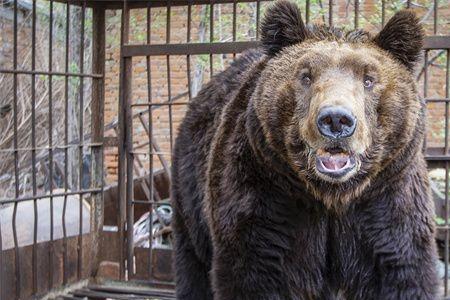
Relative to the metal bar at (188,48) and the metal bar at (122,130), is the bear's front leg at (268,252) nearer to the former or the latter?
the metal bar at (188,48)

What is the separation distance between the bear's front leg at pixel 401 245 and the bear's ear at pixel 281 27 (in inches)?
35.3

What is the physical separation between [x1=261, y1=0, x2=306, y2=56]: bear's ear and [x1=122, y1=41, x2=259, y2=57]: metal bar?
1812mm

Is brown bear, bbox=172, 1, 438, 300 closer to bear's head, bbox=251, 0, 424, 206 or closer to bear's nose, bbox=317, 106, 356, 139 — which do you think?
bear's head, bbox=251, 0, 424, 206

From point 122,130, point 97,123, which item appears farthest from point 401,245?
point 97,123

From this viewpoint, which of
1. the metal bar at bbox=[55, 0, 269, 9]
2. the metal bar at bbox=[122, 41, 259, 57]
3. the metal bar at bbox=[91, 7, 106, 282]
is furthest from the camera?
the metal bar at bbox=[91, 7, 106, 282]

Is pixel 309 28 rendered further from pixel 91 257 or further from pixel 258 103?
pixel 91 257

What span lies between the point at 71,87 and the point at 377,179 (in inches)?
331

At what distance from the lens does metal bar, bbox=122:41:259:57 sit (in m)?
5.86

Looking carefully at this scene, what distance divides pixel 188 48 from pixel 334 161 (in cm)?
288

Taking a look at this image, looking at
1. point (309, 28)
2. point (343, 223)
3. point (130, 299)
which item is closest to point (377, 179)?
point (343, 223)

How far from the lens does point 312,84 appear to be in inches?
139

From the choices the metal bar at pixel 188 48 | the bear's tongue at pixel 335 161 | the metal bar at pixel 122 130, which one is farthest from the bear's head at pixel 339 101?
the metal bar at pixel 122 130

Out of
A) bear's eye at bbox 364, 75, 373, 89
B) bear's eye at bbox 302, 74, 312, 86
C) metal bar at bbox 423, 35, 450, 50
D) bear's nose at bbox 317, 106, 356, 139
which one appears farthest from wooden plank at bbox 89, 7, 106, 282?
bear's nose at bbox 317, 106, 356, 139

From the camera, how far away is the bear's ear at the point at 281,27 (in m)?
3.79
